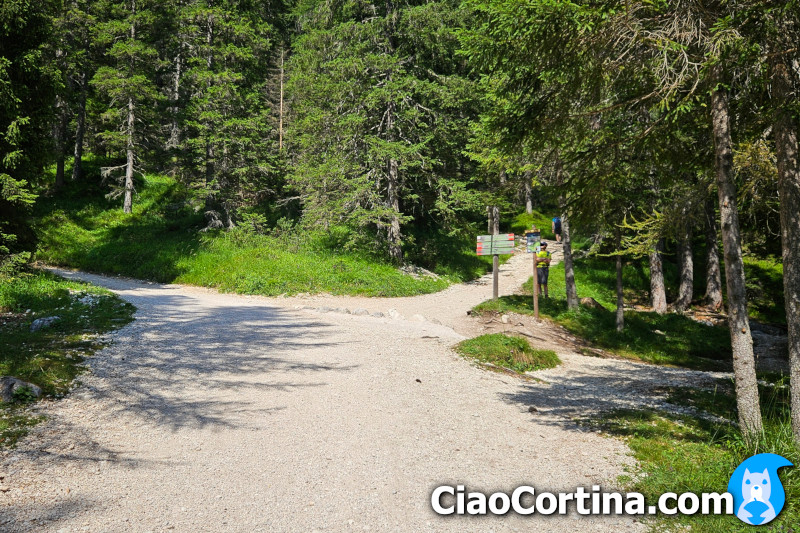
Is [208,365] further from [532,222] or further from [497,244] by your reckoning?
[532,222]

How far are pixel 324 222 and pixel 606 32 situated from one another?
54.8 ft

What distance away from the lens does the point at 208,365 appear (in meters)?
8.01

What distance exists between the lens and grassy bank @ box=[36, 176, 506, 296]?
18.5 m

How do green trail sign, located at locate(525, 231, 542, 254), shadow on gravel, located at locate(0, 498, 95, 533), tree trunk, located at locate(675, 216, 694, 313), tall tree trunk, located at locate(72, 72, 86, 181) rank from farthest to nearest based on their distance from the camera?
tall tree trunk, located at locate(72, 72, 86, 181)
tree trunk, located at locate(675, 216, 694, 313)
green trail sign, located at locate(525, 231, 542, 254)
shadow on gravel, located at locate(0, 498, 95, 533)

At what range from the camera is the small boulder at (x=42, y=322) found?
8.93 m

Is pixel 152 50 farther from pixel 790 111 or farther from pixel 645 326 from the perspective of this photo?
pixel 790 111

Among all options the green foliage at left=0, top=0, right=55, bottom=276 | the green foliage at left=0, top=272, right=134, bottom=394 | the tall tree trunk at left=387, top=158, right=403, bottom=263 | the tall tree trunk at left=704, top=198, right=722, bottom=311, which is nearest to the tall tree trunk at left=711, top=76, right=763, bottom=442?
the green foliage at left=0, top=272, right=134, bottom=394

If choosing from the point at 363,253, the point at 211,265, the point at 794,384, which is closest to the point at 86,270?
the point at 211,265

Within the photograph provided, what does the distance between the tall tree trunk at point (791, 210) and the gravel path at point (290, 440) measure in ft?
7.22

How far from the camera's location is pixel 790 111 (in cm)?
468

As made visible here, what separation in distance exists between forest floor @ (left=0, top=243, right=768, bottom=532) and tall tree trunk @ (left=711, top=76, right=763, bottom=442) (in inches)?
57.2

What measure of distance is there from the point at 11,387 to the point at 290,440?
360 centimetres

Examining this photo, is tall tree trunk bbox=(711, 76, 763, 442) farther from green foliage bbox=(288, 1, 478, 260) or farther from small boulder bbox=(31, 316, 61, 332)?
green foliage bbox=(288, 1, 478, 260)

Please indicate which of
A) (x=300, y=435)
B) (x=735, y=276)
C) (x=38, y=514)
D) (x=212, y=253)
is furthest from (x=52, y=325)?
(x=212, y=253)
